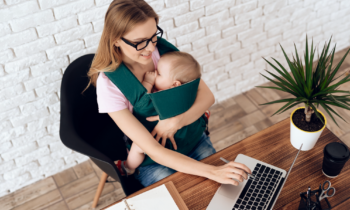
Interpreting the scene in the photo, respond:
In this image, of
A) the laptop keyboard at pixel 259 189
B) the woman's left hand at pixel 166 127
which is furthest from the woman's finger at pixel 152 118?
the laptop keyboard at pixel 259 189

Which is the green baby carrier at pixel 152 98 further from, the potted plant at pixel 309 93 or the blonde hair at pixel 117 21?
the potted plant at pixel 309 93

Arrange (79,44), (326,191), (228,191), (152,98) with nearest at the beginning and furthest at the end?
1. (326,191)
2. (228,191)
3. (152,98)
4. (79,44)

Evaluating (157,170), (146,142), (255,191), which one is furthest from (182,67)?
(255,191)

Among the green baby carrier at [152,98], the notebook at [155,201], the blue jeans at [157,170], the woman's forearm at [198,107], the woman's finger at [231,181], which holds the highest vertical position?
the green baby carrier at [152,98]

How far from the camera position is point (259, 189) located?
118cm

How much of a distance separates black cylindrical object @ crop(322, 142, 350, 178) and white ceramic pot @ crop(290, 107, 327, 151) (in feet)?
0.26

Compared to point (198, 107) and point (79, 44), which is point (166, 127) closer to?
point (198, 107)

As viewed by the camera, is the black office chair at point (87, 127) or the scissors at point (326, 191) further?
the black office chair at point (87, 127)

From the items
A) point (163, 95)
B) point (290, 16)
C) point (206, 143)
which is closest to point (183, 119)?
point (163, 95)

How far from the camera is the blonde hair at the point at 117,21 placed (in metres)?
1.21

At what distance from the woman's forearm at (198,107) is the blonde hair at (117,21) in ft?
1.34

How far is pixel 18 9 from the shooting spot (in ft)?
5.07

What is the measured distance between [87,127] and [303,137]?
105 cm

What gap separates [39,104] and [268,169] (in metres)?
1.43
